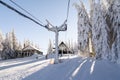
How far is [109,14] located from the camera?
77.6ft

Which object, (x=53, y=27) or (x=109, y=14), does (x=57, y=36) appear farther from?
(x=109, y=14)

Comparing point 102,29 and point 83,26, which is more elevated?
point 83,26

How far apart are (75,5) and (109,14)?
2042 centimetres

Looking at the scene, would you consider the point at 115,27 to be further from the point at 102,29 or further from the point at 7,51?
the point at 7,51

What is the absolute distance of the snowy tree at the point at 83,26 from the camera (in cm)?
4249

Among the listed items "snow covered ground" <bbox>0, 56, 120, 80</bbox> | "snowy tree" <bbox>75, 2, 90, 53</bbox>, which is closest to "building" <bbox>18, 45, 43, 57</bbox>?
"snowy tree" <bbox>75, 2, 90, 53</bbox>

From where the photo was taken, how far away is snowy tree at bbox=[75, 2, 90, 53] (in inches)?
1673

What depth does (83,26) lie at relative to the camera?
42.8 m

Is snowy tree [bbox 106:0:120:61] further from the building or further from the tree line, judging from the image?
the building

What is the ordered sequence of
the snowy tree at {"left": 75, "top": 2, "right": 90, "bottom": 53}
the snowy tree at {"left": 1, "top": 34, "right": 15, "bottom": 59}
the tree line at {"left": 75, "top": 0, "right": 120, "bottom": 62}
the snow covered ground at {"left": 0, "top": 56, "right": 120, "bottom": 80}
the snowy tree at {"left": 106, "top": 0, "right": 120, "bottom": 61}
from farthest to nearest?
the snowy tree at {"left": 1, "top": 34, "right": 15, "bottom": 59}, the snowy tree at {"left": 75, "top": 2, "right": 90, "bottom": 53}, the tree line at {"left": 75, "top": 0, "right": 120, "bottom": 62}, the snowy tree at {"left": 106, "top": 0, "right": 120, "bottom": 61}, the snow covered ground at {"left": 0, "top": 56, "right": 120, "bottom": 80}

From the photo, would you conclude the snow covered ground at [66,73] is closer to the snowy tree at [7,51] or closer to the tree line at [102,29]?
the tree line at [102,29]

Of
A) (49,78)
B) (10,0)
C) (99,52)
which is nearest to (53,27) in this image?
(99,52)

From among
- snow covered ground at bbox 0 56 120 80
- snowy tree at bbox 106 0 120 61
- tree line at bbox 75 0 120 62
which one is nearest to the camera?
snow covered ground at bbox 0 56 120 80

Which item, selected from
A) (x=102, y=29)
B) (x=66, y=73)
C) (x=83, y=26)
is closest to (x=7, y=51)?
(x=83, y=26)
